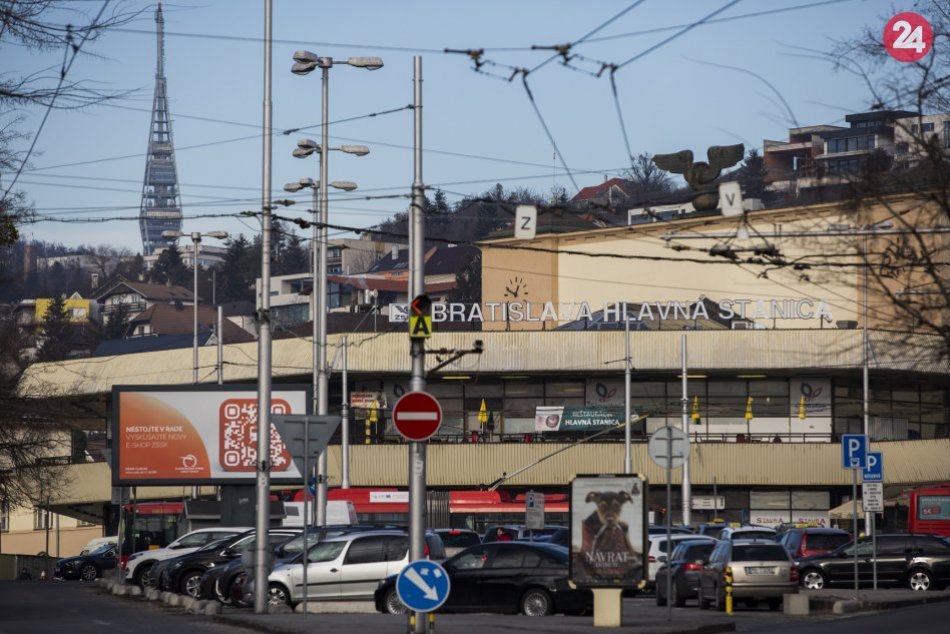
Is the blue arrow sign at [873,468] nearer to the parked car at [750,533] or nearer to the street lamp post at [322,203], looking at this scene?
the parked car at [750,533]

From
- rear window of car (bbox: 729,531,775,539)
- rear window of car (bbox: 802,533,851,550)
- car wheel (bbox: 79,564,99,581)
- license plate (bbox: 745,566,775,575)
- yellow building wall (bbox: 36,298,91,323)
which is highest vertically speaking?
yellow building wall (bbox: 36,298,91,323)

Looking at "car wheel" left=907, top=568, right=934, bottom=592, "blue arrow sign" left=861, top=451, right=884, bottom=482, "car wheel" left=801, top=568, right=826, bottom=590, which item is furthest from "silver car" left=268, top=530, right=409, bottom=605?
"car wheel" left=907, top=568, right=934, bottom=592

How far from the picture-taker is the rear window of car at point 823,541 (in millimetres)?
37875

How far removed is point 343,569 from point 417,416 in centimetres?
1009

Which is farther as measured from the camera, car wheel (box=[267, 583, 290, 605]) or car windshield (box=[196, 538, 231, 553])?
car windshield (box=[196, 538, 231, 553])

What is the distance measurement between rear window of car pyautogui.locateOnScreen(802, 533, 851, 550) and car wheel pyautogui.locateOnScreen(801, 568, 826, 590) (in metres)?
1.27

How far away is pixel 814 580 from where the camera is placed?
3666 centimetres

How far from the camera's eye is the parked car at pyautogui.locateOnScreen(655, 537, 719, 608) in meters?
30.8

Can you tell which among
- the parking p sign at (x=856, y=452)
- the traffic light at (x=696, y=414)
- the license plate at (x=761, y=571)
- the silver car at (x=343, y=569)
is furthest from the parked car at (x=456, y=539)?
the traffic light at (x=696, y=414)

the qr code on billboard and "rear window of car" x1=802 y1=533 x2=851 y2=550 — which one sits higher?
the qr code on billboard

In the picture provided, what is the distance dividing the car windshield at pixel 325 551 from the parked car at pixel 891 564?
1265 centimetres

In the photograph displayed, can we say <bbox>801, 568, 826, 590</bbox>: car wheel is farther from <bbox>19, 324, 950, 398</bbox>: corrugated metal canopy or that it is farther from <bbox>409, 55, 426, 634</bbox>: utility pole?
<bbox>19, 324, 950, 398</bbox>: corrugated metal canopy

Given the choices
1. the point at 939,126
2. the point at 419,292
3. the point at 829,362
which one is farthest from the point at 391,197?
the point at 829,362

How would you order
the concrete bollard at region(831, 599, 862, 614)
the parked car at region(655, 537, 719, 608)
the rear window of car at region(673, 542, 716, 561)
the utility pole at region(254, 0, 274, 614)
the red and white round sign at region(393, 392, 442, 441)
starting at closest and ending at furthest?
the red and white round sign at region(393, 392, 442, 441), the utility pole at region(254, 0, 274, 614), the concrete bollard at region(831, 599, 862, 614), the parked car at region(655, 537, 719, 608), the rear window of car at region(673, 542, 716, 561)
